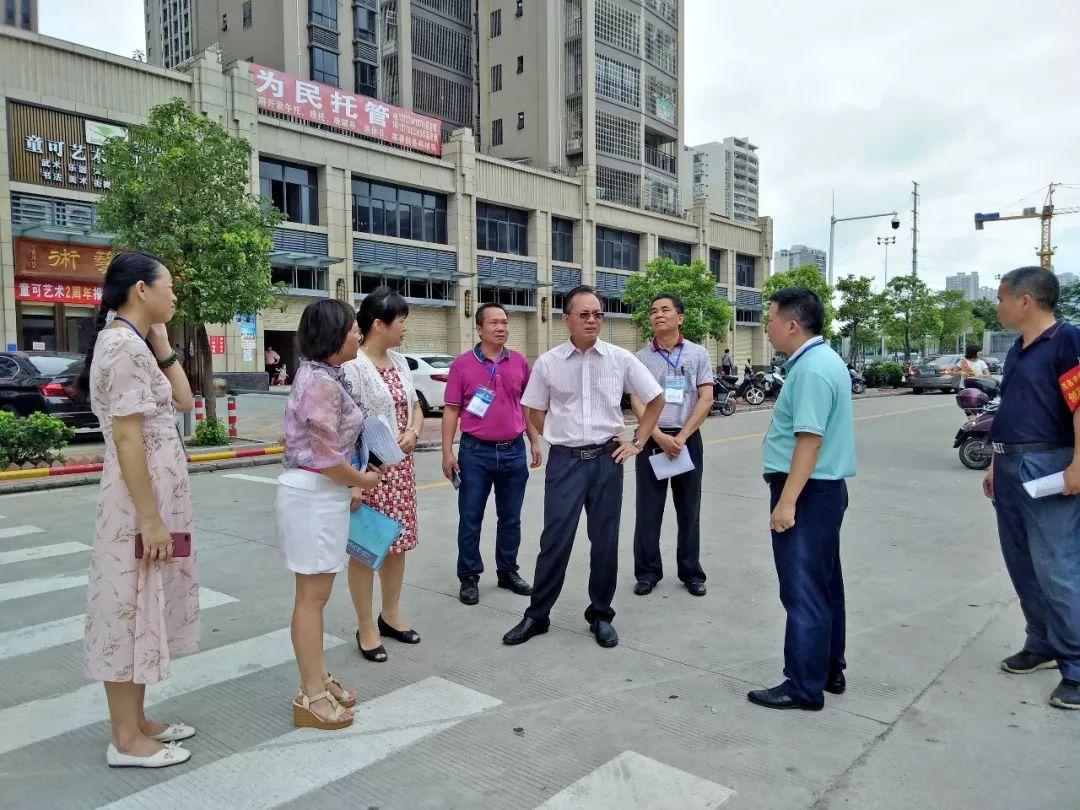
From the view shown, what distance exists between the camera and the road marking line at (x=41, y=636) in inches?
163

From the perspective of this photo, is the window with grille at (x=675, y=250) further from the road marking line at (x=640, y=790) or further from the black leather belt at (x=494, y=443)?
the road marking line at (x=640, y=790)

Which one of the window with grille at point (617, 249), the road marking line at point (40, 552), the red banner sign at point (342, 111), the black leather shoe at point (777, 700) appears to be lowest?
the road marking line at point (40, 552)

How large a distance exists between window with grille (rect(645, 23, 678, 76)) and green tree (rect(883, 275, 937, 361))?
64.8 ft

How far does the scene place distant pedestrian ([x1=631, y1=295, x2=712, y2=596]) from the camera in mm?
5145

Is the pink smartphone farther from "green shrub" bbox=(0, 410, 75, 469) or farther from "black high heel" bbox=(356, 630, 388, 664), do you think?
"green shrub" bbox=(0, 410, 75, 469)

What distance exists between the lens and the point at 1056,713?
3.35 metres

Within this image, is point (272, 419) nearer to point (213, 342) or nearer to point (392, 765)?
point (213, 342)

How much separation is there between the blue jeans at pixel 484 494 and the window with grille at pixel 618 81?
42.9 metres

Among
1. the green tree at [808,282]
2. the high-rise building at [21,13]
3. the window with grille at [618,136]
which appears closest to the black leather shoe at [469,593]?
the green tree at [808,282]

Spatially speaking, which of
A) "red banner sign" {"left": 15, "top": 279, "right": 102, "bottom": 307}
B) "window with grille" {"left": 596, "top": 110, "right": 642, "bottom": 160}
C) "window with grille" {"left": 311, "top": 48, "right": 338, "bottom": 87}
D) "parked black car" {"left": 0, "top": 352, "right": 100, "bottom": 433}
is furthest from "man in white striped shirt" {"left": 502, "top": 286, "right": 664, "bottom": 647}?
"window with grille" {"left": 311, "top": 48, "right": 338, "bottom": 87}

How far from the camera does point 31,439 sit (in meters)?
10.2

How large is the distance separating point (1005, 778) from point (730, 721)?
97 centimetres

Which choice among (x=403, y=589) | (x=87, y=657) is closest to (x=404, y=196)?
(x=403, y=589)

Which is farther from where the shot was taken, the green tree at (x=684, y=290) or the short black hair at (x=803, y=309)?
the green tree at (x=684, y=290)
